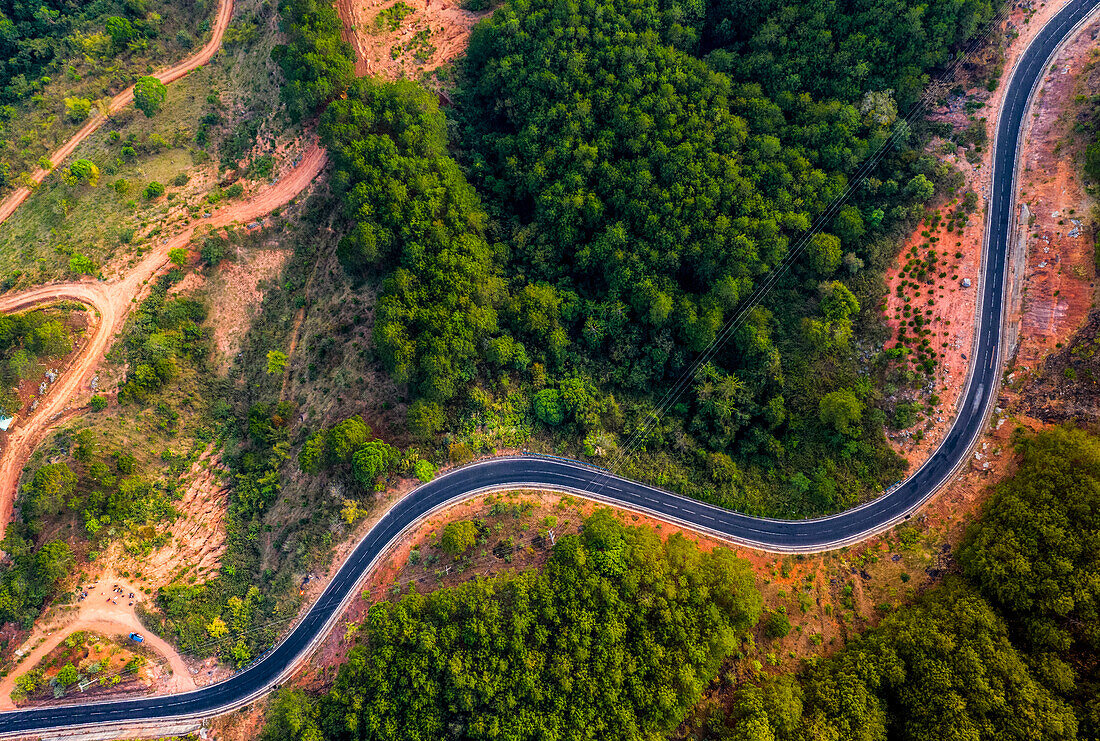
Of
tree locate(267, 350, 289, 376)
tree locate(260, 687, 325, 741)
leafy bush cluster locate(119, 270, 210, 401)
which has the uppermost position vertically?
leafy bush cluster locate(119, 270, 210, 401)

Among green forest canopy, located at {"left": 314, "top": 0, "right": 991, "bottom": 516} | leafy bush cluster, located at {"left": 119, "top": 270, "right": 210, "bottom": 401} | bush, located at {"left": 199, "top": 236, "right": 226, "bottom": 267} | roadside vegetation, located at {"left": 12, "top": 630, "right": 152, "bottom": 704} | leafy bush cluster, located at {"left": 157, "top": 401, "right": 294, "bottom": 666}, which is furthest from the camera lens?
bush, located at {"left": 199, "top": 236, "right": 226, "bottom": 267}

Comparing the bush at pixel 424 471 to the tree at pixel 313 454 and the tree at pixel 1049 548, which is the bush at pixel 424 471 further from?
the tree at pixel 1049 548

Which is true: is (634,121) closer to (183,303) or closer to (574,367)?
(574,367)

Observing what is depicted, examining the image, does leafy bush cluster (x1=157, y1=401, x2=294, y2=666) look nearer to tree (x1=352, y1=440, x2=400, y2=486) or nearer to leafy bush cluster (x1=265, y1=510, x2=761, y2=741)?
leafy bush cluster (x1=265, y1=510, x2=761, y2=741)

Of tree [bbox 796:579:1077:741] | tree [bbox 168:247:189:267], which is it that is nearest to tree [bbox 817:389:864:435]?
tree [bbox 796:579:1077:741]

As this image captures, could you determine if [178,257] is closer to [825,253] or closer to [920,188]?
[825,253]

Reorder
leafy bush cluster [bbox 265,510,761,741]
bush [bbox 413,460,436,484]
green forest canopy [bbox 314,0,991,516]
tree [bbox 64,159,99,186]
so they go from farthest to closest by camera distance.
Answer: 1. tree [bbox 64,159,99,186]
2. green forest canopy [bbox 314,0,991,516]
3. bush [bbox 413,460,436,484]
4. leafy bush cluster [bbox 265,510,761,741]

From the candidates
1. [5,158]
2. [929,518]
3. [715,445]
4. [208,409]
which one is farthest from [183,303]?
[929,518]

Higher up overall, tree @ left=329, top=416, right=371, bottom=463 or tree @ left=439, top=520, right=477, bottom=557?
tree @ left=329, top=416, right=371, bottom=463
